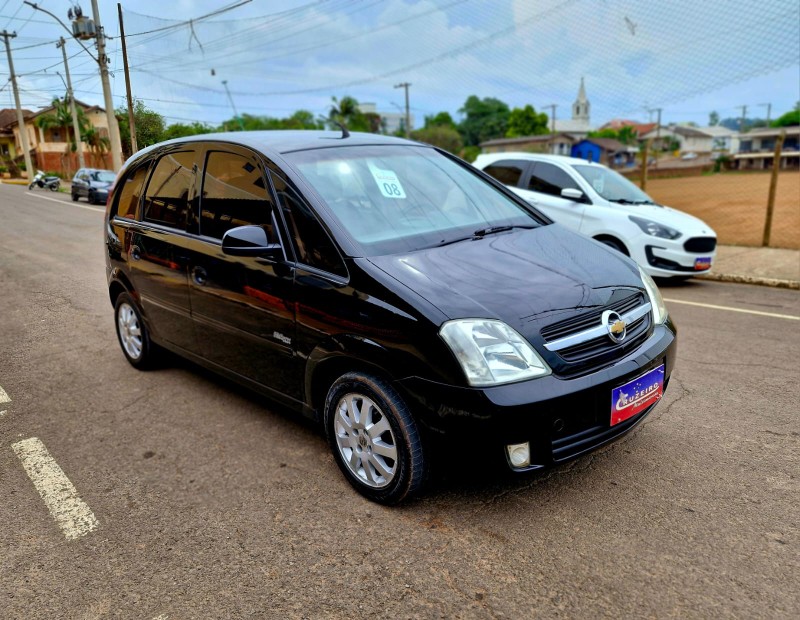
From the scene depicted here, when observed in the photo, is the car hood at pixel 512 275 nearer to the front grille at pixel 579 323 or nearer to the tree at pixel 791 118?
the front grille at pixel 579 323

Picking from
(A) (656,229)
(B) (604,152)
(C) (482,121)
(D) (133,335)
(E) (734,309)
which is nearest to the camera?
(D) (133,335)

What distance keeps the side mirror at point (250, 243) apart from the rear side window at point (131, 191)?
1710 millimetres

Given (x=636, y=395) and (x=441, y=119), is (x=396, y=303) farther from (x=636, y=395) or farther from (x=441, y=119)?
(x=441, y=119)

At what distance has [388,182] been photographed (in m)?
3.58

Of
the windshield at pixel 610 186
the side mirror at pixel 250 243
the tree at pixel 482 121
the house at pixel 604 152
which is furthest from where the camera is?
the tree at pixel 482 121

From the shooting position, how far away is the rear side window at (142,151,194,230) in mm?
3977

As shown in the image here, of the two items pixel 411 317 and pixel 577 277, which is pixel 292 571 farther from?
pixel 577 277

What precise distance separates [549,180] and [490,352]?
6622 millimetres

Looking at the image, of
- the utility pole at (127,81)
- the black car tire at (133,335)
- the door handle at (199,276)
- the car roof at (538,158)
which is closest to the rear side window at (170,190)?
the door handle at (199,276)

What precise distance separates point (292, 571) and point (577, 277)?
71.5 inches

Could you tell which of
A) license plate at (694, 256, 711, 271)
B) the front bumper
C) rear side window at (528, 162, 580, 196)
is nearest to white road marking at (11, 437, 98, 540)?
the front bumper

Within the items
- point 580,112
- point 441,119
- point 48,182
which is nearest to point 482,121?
point 441,119

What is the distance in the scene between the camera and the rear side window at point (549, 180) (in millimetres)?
8555

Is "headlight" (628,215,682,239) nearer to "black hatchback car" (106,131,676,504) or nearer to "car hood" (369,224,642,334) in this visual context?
"black hatchback car" (106,131,676,504)
